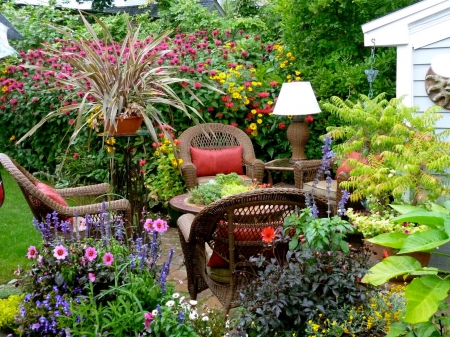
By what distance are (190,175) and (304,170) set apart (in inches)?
47.4

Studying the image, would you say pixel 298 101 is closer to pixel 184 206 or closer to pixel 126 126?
pixel 184 206

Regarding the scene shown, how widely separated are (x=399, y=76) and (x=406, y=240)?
317cm

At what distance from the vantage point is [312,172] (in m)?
6.40

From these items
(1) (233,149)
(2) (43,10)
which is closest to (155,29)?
(2) (43,10)

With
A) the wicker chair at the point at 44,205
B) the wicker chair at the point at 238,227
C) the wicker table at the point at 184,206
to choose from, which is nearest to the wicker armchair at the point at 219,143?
the wicker table at the point at 184,206

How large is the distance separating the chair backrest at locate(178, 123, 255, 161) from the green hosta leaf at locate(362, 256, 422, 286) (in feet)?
14.6

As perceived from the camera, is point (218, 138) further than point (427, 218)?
Yes

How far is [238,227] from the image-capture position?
3426mm

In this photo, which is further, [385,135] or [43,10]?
[43,10]

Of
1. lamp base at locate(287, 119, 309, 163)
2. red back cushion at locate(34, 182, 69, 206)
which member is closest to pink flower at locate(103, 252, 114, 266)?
red back cushion at locate(34, 182, 69, 206)

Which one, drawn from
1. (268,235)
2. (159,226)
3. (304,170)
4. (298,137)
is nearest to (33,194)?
(159,226)

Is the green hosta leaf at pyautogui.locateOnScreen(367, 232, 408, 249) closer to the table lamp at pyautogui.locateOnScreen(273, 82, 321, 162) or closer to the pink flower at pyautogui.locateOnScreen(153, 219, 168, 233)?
the pink flower at pyautogui.locateOnScreen(153, 219, 168, 233)

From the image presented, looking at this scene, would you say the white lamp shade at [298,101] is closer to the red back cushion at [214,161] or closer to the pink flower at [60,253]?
the red back cushion at [214,161]

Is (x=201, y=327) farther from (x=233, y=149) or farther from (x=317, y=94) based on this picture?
(x=317, y=94)
